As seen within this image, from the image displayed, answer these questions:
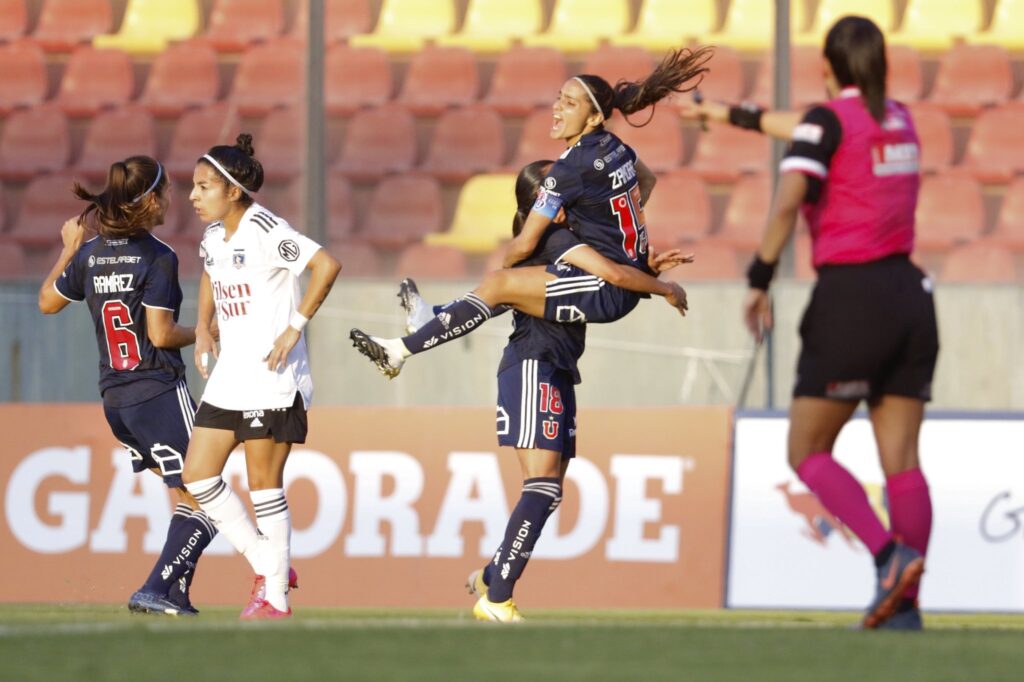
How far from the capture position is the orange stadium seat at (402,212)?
1375cm

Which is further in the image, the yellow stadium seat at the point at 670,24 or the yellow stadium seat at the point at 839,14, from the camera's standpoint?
the yellow stadium seat at the point at 670,24

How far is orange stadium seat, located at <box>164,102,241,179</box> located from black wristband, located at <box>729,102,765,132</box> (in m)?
8.59

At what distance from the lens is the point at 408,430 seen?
35.6 ft

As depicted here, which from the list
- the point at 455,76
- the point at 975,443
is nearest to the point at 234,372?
the point at 975,443

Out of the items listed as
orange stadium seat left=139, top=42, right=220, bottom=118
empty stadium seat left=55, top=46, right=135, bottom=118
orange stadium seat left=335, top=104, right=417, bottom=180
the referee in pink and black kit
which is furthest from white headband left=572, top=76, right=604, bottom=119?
empty stadium seat left=55, top=46, right=135, bottom=118

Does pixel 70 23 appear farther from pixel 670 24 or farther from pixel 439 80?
pixel 670 24

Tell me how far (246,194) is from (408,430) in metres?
3.69

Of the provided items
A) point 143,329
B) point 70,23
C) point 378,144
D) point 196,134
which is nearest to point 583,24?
point 378,144

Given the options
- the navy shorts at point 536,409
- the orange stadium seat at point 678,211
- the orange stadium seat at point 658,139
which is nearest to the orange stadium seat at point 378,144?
the orange stadium seat at point 658,139

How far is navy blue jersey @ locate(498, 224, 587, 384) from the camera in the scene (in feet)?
24.6

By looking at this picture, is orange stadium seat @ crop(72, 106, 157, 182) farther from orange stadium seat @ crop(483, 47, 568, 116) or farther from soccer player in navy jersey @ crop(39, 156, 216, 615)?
soccer player in navy jersey @ crop(39, 156, 216, 615)

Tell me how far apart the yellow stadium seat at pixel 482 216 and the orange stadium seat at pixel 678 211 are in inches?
41.9

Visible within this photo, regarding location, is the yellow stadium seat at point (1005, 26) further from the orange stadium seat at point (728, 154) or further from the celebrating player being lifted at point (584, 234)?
the celebrating player being lifted at point (584, 234)

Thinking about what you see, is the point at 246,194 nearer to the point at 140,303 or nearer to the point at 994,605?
the point at 140,303
